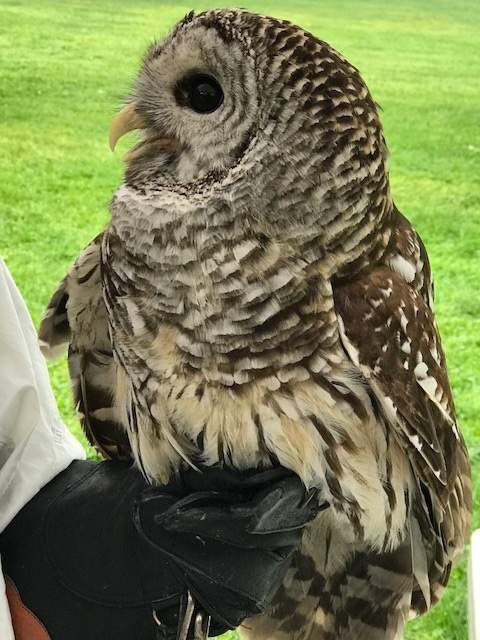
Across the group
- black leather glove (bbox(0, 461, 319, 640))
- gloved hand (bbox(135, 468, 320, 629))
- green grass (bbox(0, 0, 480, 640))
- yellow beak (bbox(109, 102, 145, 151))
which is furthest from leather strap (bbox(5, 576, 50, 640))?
green grass (bbox(0, 0, 480, 640))

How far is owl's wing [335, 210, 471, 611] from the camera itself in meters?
1.01

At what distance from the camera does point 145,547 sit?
3.90 ft

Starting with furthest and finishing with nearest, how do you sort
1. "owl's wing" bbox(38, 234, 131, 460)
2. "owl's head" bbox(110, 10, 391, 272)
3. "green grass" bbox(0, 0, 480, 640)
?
"green grass" bbox(0, 0, 480, 640), "owl's wing" bbox(38, 234, 131, 460), "owl's head" bbox(110, 10, 391, 272)

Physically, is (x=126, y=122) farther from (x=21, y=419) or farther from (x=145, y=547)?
(x=145, y=547)

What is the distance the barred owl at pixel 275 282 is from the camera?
3.19ft

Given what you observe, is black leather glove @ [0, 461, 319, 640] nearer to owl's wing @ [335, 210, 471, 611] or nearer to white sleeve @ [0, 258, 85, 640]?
white sleeve @ [0, 258, 85, 640]

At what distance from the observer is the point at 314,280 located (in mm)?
992

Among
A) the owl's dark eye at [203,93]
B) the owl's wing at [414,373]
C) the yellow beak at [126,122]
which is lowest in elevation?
the owl's wing at [414,373]

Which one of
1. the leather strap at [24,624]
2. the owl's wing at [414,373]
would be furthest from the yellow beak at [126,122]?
the leather strap at [24,624]

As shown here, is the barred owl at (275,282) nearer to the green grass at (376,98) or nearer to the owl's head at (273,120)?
the owl's head at (273,120)

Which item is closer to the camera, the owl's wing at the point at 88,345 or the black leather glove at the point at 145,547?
the black leather glove at the point at 145,547

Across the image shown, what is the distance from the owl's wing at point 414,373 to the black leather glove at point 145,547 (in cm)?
18

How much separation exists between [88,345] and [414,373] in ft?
1.77

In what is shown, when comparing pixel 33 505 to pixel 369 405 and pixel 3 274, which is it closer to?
pixel 3 274
